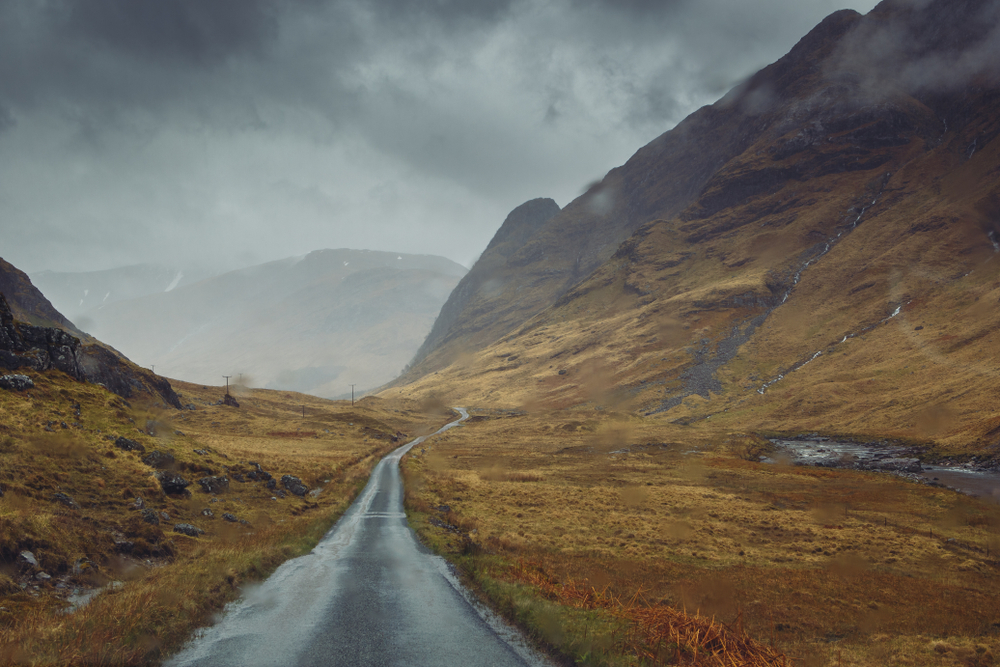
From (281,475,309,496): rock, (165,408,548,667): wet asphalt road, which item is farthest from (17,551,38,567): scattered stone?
(281,475,309,496): rock

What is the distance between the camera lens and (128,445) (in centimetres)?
2861

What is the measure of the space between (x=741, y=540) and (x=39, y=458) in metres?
36.2

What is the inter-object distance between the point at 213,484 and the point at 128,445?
5235 mm

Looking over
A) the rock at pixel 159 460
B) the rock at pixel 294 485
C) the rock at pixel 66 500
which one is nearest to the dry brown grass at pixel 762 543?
the rock at pixel 294 485

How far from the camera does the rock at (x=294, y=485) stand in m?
39.2

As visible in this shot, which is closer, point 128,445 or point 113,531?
point 113,531

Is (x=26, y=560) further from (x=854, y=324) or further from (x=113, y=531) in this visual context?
(x=854, y=324)

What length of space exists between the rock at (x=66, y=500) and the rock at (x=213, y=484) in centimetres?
1053

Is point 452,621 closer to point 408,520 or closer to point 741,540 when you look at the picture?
point 408,520

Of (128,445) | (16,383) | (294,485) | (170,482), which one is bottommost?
(294,485)

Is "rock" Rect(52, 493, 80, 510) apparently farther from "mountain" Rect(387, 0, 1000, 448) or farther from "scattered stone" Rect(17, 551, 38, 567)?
"mountain" Rect(387, 0, 1000, 448)

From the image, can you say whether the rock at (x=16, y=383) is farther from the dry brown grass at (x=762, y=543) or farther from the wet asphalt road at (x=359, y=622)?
the dry brown grass at (x=762, y=543)

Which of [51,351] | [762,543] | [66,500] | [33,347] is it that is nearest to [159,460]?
[66,500]

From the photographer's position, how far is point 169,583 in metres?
15.0
